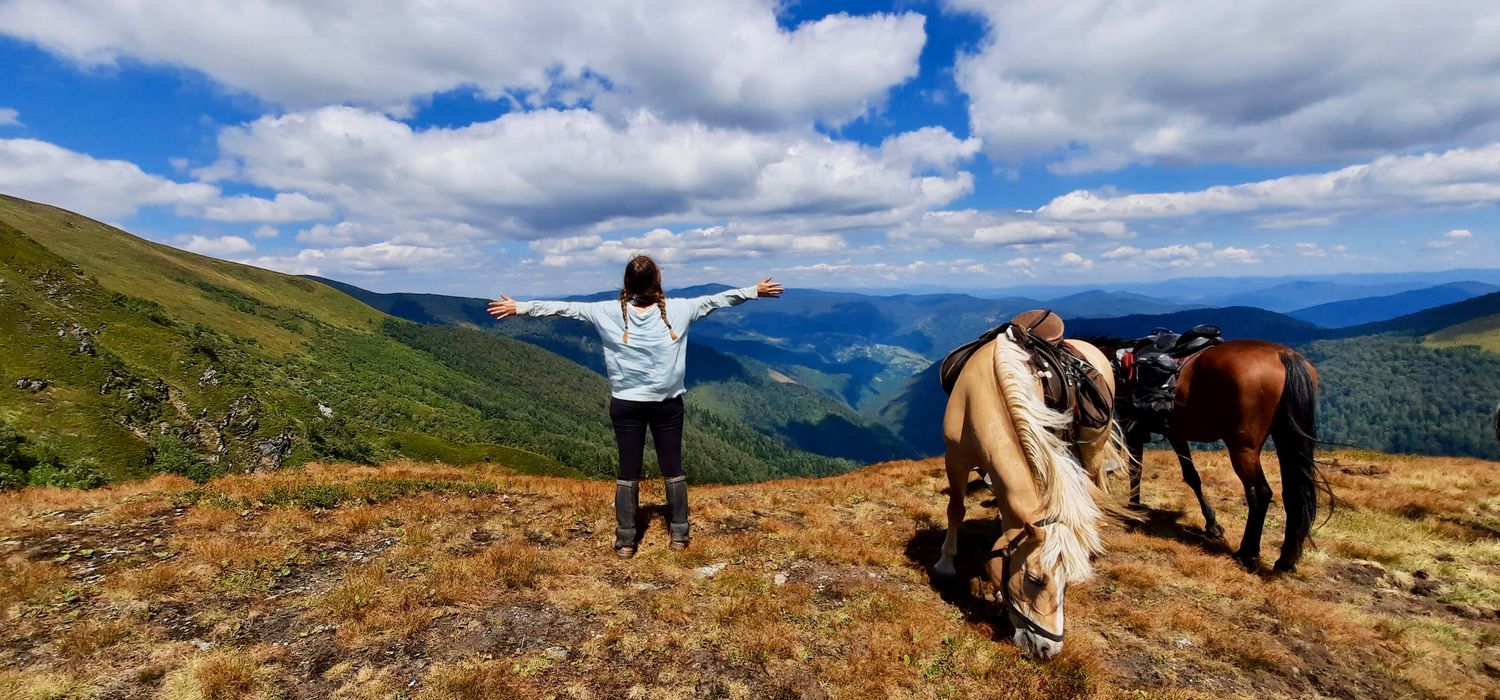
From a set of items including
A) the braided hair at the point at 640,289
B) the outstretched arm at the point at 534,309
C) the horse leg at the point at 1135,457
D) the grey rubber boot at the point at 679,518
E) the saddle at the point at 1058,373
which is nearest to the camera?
the saddle at the point at 1058,373

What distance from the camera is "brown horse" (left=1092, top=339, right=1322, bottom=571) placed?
7.38 m

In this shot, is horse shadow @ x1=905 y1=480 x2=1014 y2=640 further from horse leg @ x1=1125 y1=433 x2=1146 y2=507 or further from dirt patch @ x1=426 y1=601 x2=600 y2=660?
dirt patch @ x1=426 y1=601 x2=600 y2=660

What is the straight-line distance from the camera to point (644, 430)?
6.53 meters

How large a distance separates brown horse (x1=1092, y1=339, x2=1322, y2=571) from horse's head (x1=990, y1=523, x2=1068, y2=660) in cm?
480

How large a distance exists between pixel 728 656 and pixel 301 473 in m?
11.0

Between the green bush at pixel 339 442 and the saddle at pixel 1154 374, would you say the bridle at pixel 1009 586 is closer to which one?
the saddle at pixel 1154 374

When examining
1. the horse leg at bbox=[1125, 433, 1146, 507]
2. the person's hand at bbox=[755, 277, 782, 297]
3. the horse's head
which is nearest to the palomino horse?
the horse's head

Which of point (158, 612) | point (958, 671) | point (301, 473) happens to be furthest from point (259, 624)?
point (301, 473)

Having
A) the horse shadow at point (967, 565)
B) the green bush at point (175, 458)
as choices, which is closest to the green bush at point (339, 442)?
the green bush at point (175, 458)

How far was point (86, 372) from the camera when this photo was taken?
40.5 meters

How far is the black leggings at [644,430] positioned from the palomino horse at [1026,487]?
10.2 feet

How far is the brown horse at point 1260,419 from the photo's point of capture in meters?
7.38

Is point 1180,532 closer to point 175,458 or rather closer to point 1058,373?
point 1058,373

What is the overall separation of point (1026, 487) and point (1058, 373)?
126 centimetres
